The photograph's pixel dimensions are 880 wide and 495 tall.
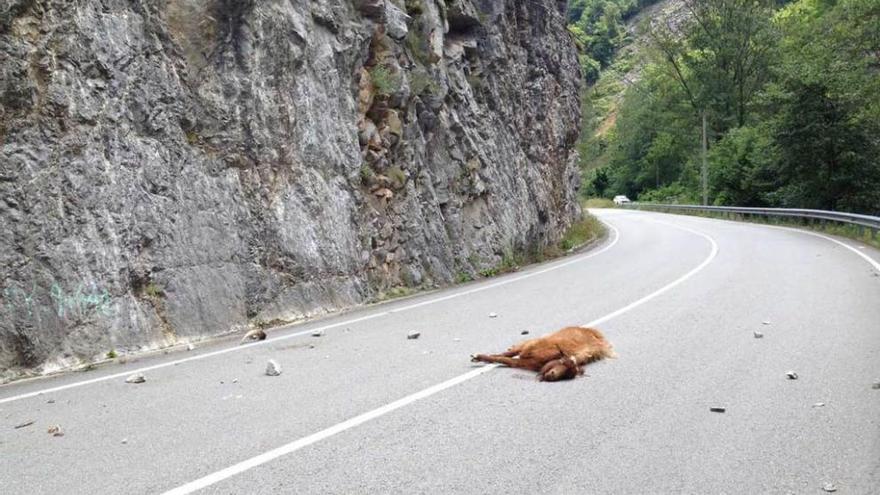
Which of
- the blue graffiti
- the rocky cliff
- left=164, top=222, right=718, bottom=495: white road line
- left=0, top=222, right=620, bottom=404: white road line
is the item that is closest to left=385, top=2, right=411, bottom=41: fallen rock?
the rocky cliff

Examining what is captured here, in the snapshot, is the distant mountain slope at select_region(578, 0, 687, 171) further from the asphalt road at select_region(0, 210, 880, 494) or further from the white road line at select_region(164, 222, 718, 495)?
the white road line at select_region(164, 222, 718, 495)

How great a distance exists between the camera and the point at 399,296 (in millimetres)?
14219

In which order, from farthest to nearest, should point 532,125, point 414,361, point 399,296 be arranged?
point 532,125, point 399,296, point 414,361

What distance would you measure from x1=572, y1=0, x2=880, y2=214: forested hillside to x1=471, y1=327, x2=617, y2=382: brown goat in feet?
86.6

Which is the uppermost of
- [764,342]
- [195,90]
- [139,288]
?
[195,90]

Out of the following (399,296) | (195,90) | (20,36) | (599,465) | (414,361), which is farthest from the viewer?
(399,296)

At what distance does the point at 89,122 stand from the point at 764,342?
889cm

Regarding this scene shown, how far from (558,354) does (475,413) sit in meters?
1.67

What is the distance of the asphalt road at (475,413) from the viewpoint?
4402 mm

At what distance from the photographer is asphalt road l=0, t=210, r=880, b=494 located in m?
4.40

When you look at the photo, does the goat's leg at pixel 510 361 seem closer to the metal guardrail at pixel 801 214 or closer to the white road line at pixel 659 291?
the white road line at pixel 659 291

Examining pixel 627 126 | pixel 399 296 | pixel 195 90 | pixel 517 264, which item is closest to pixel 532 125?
pixel 517 264

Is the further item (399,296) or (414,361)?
(399,296)

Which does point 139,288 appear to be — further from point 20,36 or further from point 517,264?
point 517,264
